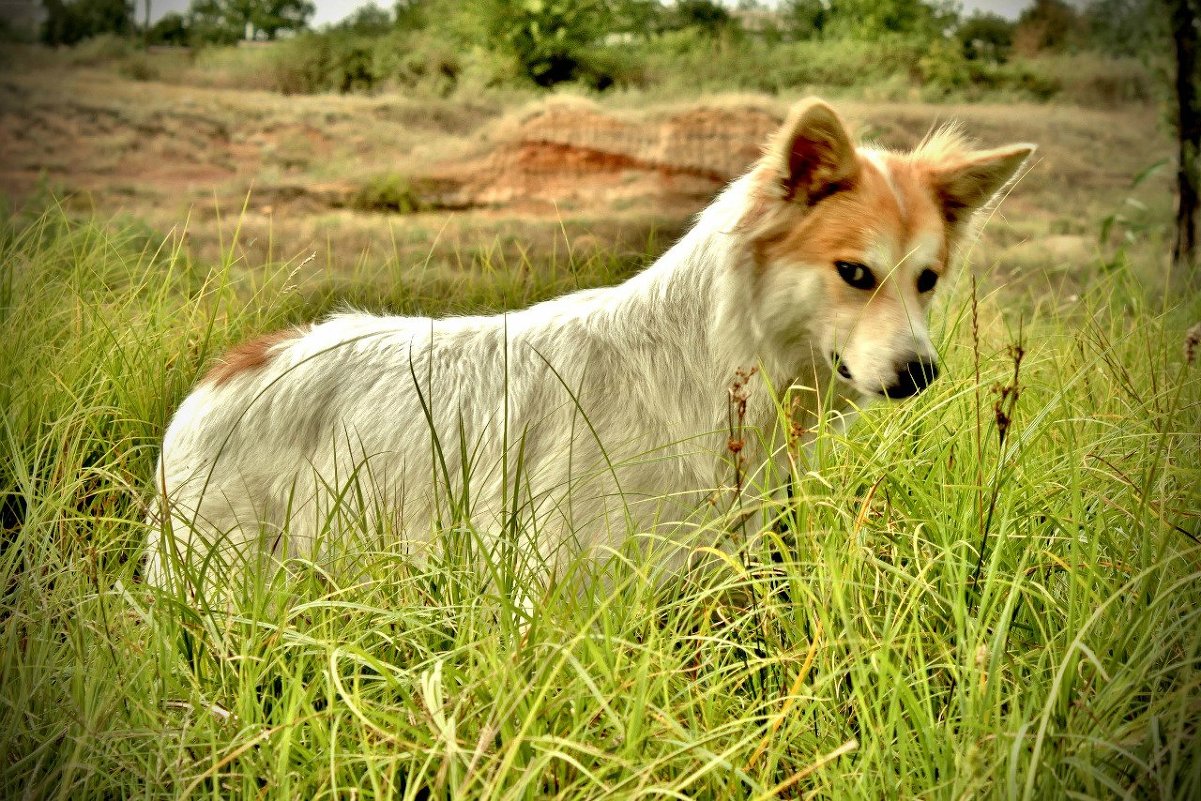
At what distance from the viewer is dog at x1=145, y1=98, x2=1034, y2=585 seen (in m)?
2.63

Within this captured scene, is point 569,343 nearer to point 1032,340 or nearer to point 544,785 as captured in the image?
point 544,785

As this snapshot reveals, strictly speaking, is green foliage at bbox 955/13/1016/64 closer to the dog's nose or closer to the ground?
the ground

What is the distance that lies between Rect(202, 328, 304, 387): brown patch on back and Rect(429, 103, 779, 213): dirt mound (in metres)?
4.75

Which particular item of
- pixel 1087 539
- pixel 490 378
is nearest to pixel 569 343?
pixel 490 378

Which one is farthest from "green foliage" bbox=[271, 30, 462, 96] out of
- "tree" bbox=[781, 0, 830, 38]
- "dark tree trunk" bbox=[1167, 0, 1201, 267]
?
"dark tree trunk" bbox=[1167, 0, 1201, 267]

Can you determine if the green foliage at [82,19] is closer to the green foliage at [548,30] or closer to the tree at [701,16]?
the green foliage at [548,30]

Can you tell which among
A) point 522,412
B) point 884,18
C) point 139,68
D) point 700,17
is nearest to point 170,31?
point 139,68

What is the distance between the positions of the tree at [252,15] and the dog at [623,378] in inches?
201

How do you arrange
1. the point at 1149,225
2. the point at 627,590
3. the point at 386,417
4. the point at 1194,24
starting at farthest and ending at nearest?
the point at 1149,225, the point at 1194,24, the point at 386,417, the point at 627,590

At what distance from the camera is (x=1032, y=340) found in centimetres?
413

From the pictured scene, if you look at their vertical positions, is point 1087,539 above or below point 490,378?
below

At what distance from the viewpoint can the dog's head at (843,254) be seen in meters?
2.56

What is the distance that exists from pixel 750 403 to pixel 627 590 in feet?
2.31

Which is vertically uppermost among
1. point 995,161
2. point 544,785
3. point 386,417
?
point 995,161
